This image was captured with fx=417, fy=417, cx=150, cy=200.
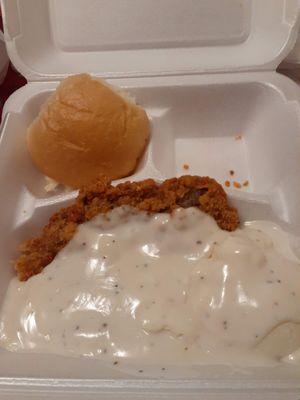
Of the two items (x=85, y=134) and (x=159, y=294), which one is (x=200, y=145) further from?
(x=159, y=294)

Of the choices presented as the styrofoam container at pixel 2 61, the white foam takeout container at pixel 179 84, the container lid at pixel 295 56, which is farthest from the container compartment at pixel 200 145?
the styrofoam container at pixel 2 61

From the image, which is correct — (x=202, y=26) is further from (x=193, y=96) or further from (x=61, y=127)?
(x=61, y=127)

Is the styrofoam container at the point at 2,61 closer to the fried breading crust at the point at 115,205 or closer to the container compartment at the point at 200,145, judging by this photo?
the container compartment at the point at 200,145

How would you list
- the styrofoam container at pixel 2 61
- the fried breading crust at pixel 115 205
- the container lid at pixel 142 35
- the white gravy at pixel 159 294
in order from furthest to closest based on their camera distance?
the styrofoam container at pixel 2 61 → the container lid at pixel 142 35 → the fried breading crust at pixel 115 205 → the white gravy at pixel 159 294

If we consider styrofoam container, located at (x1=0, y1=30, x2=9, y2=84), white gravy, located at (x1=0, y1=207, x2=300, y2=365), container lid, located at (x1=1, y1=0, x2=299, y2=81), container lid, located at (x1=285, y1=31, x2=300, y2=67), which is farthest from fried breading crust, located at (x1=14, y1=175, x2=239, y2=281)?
styrofoam container, located at (x1=0, y1=30, x2=9, y2=84)

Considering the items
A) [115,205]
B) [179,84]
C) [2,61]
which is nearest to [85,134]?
[115,205]

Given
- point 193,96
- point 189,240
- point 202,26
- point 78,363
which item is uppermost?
point 202,26

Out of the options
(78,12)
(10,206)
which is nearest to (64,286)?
(10,206)
